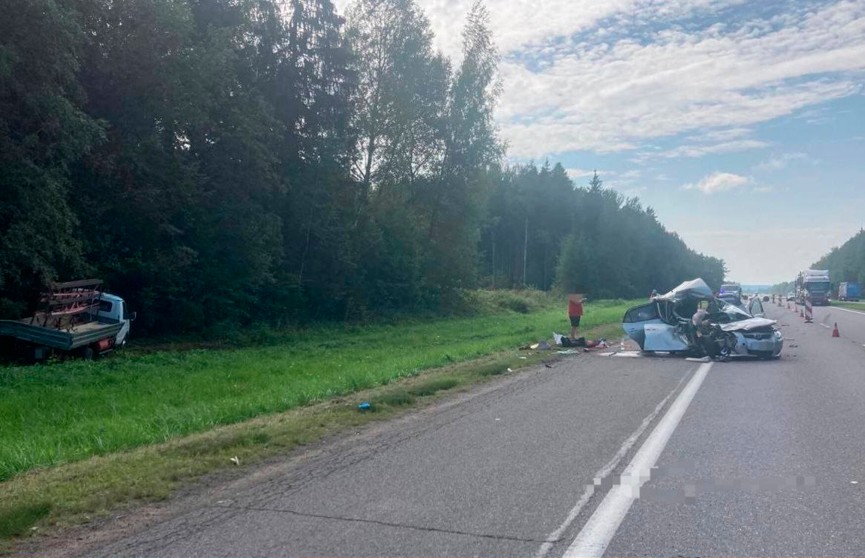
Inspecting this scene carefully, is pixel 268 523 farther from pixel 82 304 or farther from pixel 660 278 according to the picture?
pixel 660 278

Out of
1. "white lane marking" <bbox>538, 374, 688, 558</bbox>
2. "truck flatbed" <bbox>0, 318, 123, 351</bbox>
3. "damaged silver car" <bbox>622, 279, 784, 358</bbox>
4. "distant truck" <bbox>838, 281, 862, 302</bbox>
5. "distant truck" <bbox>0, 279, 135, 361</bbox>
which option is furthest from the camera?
"distant truck" <bbox>838, 281, 862, 302</bbox>

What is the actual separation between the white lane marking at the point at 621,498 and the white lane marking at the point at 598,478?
5.4 inches

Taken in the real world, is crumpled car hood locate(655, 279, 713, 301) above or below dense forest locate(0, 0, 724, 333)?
below

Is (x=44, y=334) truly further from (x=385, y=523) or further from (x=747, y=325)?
(x=747, y=325)

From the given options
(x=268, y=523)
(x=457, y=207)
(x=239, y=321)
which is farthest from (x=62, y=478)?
(x=457, y=207)

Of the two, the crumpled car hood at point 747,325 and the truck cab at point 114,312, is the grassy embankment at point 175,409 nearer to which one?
the truck cab at point 114,312

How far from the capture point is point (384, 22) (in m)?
41.7

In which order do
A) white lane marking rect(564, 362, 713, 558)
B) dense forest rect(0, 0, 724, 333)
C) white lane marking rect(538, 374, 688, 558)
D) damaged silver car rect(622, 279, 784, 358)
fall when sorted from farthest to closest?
dense forest rect(0, 0, 724, 333), damaged silver car rect(622, 279, 784, 358), white lane marking rect(538, 374, 688, 558), white lane marking rect(564, 362, 713, 558)

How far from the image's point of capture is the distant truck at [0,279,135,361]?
782 inches

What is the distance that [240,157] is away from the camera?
3027 centimetres

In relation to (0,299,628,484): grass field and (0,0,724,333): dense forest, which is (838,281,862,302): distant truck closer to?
(0,0,724,333): dense forest

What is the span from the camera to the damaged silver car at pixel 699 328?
20062 millimetres

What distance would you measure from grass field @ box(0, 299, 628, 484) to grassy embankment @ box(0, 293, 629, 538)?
3 cm

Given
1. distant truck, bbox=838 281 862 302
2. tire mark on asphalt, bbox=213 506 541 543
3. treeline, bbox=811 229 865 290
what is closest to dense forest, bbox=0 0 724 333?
tire mark on asphalt, bbox=213 506 541 543
